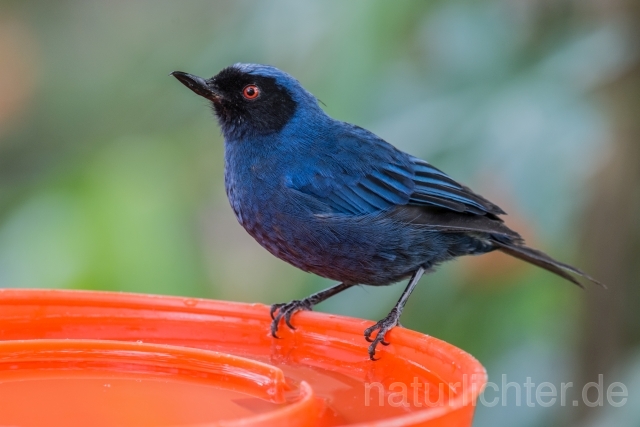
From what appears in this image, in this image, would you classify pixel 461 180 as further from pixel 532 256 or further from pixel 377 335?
pixel 377 335

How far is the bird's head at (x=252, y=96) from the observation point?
426 centimetres

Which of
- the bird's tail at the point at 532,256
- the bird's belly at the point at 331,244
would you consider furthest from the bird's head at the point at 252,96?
the bird's tail at the point at 532,256

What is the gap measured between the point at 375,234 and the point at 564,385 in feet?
4.43

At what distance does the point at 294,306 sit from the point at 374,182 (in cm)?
81

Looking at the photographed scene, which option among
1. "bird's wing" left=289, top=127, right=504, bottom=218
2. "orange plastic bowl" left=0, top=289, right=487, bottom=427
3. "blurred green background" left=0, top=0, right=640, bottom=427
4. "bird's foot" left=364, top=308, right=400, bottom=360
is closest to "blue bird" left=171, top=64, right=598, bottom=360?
"bird's wing" left=289, top=127, right=504, bottom=218

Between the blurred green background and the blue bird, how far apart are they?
0.19m

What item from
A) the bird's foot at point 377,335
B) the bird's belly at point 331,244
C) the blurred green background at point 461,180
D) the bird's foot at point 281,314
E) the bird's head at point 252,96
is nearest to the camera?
the bird's foot at point 377,335

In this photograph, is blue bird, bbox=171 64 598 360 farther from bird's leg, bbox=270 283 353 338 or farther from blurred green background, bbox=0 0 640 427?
blurred green background, bbox=0 0 640 427

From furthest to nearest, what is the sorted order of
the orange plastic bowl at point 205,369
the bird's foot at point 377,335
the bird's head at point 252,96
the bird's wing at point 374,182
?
the bird's head at point 252,96
the bird's wing at point 374,182
the bird's foot at point 377,335
the orange plastic bowl at point 205,369

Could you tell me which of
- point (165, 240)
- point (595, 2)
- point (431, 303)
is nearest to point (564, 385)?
point (431, 303)

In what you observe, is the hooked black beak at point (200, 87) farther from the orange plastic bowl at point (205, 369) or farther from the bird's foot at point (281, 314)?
the orange plastic bowl at point (205, 369)

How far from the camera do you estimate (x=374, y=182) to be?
4062 mm

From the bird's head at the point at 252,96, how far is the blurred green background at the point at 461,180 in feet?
0.95

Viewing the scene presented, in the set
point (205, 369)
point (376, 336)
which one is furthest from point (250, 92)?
point (205, 369)
